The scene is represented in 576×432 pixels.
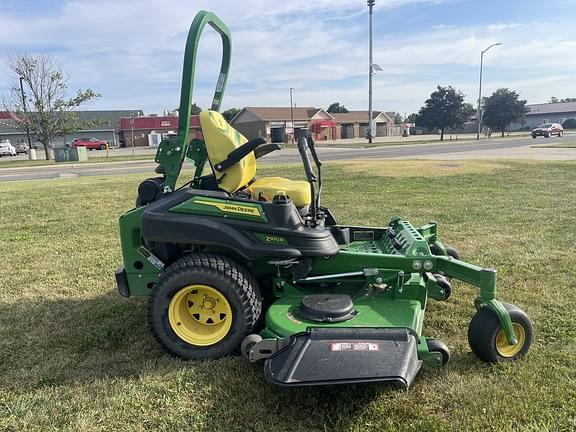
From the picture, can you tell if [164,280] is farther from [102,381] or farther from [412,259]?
[412,259]

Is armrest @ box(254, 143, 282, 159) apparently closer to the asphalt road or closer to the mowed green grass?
the mowed green grass

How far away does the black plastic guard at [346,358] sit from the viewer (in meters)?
2.38

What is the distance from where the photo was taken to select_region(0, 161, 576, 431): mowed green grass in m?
2.49

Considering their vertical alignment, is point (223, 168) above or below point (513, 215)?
above

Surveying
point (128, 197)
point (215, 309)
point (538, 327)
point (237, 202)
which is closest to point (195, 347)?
point (215, 309)

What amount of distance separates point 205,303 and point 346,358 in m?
1.12

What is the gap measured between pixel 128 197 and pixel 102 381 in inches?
298

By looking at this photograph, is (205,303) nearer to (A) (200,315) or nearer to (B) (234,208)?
(A) (200,315)

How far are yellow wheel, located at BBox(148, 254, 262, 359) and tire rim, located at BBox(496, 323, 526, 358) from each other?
4.93ft

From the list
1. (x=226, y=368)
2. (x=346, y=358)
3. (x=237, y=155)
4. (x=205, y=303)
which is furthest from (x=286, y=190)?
(x=346, y=358)

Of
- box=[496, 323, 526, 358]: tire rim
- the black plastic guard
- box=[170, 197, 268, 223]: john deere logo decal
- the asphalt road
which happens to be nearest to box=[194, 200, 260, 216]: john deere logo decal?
box=[170, 197, 268, 223]: john deere logo decal

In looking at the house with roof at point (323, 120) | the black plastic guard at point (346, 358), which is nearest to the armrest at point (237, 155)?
the black plastic guard at point (346, 358)

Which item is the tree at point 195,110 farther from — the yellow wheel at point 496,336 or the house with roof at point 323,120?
the house with roof at point 323,120

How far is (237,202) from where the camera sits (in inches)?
123
